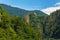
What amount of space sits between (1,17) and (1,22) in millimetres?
4194

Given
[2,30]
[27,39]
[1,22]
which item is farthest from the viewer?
[27,39]

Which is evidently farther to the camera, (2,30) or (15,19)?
(15,19)

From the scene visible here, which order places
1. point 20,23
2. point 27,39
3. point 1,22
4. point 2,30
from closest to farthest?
point 2,30 → point 1,22 → point 27,39 → point 20,23

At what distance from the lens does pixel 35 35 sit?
110375mm

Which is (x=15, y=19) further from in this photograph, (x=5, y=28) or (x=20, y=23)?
(x=5, y=28)

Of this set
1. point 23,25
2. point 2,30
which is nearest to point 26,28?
point 23,25

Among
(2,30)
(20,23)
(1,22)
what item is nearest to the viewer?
(2,30)

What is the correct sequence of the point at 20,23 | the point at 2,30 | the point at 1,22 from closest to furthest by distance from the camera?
1. the point at 2,30
2. the point at 1,22
3. the point at 20,23

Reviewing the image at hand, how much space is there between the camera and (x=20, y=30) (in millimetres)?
98500

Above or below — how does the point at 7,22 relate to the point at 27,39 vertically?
above

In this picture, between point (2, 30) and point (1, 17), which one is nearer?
point (2, 30)

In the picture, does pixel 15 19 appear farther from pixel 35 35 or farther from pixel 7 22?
pixel 7 22

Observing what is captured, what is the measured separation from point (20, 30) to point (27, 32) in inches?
361

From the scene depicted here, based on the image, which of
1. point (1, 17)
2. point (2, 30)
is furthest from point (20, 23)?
point (2, 30)
